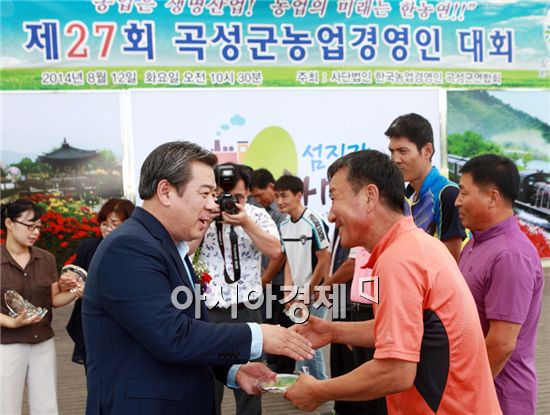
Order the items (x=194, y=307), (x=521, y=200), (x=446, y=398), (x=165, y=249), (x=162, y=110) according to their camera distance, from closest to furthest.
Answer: (x=446, y=398)
(x=165, y=249)
(x=194, y=307)
(x=162, y=110)
(x=521, y=200)

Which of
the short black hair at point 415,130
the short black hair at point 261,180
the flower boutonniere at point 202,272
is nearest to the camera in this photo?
the short black hair at point 415,130

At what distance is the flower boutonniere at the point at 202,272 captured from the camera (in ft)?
12.4

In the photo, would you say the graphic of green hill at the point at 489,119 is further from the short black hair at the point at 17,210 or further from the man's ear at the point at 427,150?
the short black hair at the point at 17,210

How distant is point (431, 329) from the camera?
69.5 inches

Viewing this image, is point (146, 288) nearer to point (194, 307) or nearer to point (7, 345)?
point (194, 307)

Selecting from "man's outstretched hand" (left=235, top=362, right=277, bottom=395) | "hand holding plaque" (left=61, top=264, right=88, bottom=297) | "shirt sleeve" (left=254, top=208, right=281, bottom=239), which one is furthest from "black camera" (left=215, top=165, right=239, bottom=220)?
"man's outstretched hand" (left=235, top=362, right=277, bottom=395)

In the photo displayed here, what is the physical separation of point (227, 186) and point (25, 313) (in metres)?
1.48

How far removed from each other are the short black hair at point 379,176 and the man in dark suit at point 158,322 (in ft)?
1.67

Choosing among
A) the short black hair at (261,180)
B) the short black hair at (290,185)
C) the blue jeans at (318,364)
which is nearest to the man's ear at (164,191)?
the blue jeans at (318,364)

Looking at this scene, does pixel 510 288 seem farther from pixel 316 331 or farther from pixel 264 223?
pixel 264 223

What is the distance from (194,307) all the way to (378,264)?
689mm

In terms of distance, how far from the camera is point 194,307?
2.11m

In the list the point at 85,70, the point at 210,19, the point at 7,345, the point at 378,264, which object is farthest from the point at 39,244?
the point at 378,264

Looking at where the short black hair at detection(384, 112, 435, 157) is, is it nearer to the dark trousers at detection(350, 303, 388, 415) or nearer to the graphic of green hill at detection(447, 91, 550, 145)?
the dark trousers at detection(350, 303, 388, 415)
